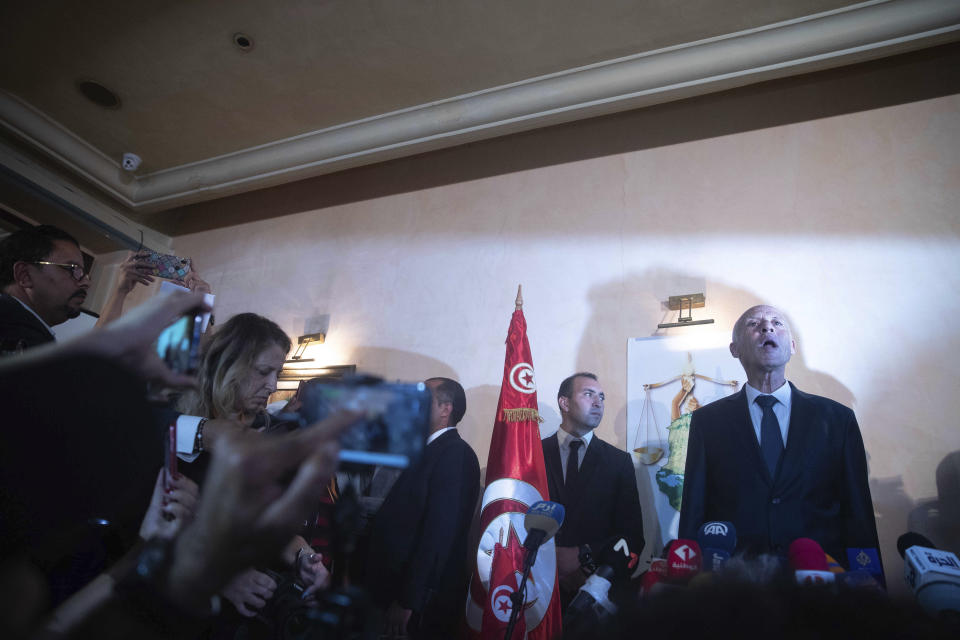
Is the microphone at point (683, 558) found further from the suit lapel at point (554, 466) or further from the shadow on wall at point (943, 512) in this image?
the shadow on wall at point (943, 512)

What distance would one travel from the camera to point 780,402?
2.76 metres

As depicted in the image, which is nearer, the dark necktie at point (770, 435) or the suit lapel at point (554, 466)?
the dark necktie at point (770, 435)

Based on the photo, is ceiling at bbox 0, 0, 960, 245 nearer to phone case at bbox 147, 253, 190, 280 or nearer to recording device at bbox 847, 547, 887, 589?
phone case at bbox 147, 253, 190, 280

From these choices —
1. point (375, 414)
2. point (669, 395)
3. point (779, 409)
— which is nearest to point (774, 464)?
point (779, 409)

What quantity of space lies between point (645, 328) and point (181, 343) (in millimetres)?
3292

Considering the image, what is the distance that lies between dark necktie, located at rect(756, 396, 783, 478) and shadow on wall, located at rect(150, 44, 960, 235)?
1.44m

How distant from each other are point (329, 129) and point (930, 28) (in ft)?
14.0

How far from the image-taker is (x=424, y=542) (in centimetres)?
288

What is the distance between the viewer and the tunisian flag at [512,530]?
2.70 meters

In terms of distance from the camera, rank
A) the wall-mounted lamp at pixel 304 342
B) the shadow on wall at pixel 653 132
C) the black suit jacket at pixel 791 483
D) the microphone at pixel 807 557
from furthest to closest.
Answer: the wall-mounted lamp at pixel 304 342, the shadow on wall at pixel 653 132, the black suit jacket at pixel 791 483, the microphone at pixel 807 557

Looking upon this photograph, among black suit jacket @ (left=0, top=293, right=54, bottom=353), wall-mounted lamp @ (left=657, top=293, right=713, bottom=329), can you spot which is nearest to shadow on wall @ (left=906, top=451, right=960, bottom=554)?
wall-mounted lamp @ (left=657, top=293, right=713, bottom=329)

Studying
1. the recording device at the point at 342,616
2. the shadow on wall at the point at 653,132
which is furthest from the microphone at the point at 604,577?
the shadow on wall at the point at 653,132

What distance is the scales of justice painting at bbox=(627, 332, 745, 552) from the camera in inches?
130

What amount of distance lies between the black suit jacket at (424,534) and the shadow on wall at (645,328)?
1050 mm
